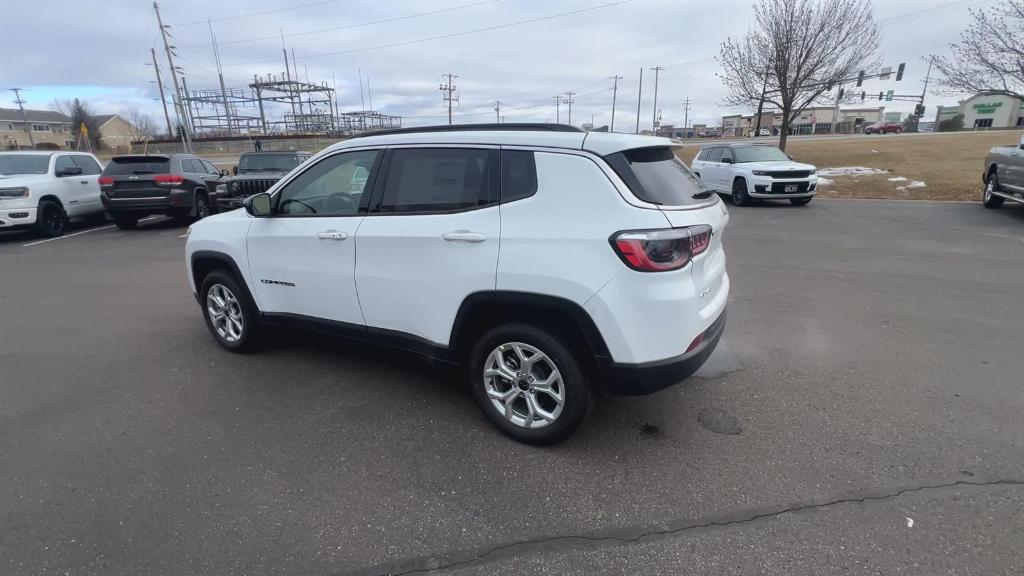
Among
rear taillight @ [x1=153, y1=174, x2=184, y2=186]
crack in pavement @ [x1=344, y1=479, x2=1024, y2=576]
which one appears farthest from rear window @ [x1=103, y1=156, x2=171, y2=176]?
crack in pavement @ [x1=344, y1=479, x2=1024, y2=576]

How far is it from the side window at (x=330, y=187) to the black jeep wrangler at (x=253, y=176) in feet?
27.7

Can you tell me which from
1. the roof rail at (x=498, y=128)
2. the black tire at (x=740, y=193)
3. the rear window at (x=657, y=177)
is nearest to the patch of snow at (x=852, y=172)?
the black tire at (x=740, y=193)

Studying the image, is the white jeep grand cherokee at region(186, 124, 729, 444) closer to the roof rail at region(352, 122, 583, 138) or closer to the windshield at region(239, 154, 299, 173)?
the roof rail at region(352, 122, 583, 138)

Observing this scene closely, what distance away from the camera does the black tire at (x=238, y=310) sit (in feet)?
14.1

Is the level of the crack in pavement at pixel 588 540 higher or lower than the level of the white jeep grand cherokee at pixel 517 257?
lower

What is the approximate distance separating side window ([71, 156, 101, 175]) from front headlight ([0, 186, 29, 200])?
2028 millimetres

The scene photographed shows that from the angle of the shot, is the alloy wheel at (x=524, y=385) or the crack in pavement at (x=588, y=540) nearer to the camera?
the crack in pavement at (x=588, y=540)

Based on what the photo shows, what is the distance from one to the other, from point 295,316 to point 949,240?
10.4m

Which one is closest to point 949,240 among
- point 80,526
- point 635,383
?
point 635,383

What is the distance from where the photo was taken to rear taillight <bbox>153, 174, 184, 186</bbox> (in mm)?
11609

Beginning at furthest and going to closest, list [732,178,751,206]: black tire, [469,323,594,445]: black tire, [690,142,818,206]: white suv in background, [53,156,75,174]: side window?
1. [732,178,751,206]: black tire
2. [690,142,818,206]: white suv in background
3. [53,156,75,174]: side window
4. [469,323,594,445]: black tire

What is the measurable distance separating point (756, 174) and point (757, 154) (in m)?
1.31

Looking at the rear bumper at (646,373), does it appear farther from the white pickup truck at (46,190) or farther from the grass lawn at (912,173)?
the white pickup truck at (46,190)

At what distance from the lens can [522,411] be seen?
3.21m
